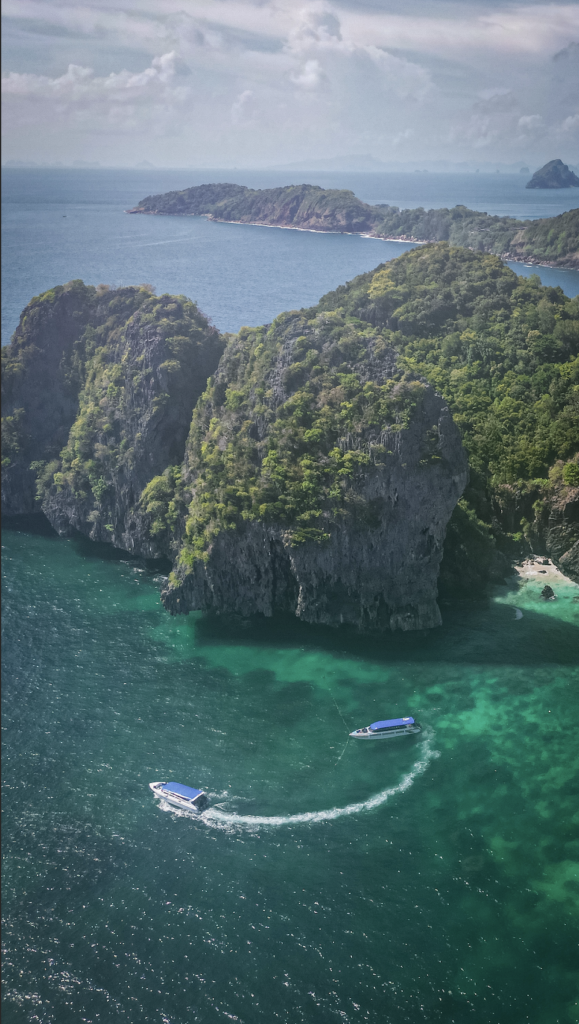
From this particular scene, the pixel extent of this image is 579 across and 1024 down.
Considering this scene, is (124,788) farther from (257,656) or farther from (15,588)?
(15,588)

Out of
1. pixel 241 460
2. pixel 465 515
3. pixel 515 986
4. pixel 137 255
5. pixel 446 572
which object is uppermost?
pixel 137 255

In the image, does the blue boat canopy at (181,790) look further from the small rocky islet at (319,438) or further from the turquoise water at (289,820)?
the small rocky islet at (319,438)

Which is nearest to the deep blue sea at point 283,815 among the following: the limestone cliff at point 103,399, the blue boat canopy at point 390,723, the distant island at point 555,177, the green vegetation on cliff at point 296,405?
the blue boat canopy at point 390,723

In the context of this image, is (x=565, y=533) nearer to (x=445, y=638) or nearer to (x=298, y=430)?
(x=445, y=638)

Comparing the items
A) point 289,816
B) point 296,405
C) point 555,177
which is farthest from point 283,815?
point 555,177

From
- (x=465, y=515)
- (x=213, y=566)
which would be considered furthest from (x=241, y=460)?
(x=465, y=515)

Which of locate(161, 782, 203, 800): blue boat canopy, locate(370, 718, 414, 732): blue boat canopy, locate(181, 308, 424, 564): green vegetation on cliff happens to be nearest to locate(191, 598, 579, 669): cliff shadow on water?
locate(370, 718, 414, 732): blue boat canopy
